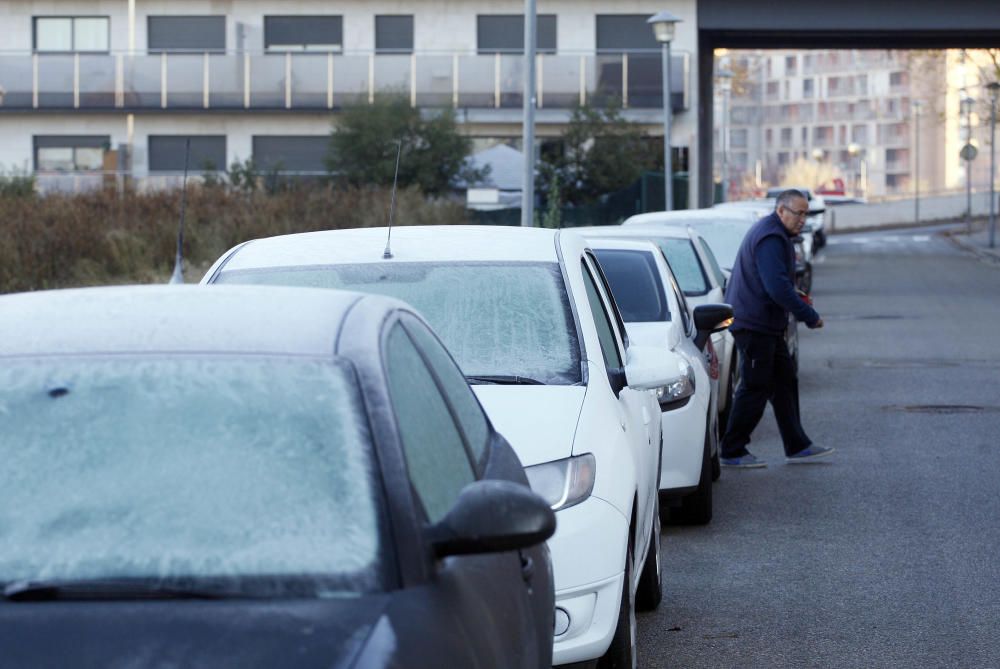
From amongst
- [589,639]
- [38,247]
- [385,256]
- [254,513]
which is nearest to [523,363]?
[385,256]

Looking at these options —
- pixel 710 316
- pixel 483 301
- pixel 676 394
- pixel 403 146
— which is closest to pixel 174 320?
pixel 483 301

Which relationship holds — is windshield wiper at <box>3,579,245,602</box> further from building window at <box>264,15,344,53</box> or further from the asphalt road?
building window at <box>264,15,344,53</box>

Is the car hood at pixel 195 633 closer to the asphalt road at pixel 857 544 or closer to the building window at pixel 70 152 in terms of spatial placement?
the asphalt road at pixel 857 544

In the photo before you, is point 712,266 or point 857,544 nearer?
point 857,544

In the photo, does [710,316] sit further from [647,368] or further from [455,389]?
[455,389]

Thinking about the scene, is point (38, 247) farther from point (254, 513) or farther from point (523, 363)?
point (254, 513)

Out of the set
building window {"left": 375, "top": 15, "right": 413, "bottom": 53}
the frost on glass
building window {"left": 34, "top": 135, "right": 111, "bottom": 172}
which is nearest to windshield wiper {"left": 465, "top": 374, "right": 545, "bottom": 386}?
the frost on glass

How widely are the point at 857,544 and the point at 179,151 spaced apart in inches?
1396

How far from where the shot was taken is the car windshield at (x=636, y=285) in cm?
1002

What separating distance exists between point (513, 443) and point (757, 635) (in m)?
1.74

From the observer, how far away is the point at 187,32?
139ft

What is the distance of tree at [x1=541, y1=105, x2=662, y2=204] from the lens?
36.5 m

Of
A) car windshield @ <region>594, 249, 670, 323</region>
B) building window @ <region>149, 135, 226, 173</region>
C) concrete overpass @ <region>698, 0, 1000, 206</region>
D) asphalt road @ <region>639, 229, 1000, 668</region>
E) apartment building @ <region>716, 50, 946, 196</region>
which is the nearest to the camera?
asphalt road @ <region>639, 229, 1000, 668</region>

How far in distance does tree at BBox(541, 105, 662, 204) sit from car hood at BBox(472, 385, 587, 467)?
30.7m
